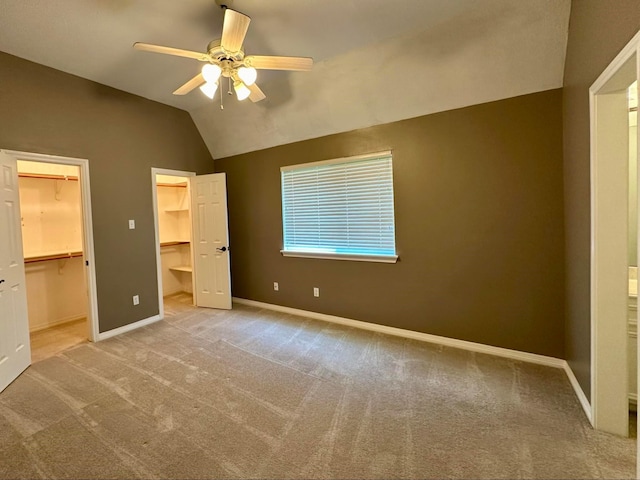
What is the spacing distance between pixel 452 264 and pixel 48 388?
381 centimetres

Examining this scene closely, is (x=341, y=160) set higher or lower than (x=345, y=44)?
lower

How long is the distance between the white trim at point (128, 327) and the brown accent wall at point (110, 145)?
0.05 m

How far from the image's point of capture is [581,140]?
205 cm

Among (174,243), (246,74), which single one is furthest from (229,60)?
(174,243)

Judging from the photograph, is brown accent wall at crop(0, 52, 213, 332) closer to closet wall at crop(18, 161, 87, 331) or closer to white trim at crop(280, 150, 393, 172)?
closet wall at crop(18, 161, 87, 331)

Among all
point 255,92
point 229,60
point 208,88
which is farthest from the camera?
point 255,92

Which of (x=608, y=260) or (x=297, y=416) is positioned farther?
(x=297, y=416)

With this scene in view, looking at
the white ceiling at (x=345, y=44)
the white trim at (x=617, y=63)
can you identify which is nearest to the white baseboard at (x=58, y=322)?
the white ceiling at (x=345, y=44)

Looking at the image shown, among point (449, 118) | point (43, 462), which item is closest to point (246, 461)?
point (43, 462)

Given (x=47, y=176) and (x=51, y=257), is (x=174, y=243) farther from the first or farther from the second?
(x=47, y=176)

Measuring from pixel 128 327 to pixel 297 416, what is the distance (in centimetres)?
282

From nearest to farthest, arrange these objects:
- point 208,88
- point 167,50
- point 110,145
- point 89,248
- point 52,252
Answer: point 167,50
point 208,88
point 89,248
point 110,145
point 52,252

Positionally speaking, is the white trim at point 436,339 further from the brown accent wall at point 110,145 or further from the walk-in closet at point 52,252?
the walk-in closet at point 52,252

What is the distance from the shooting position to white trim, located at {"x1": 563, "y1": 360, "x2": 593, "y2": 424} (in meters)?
1.96
